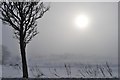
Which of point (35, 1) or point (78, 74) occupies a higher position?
point (35, 1)

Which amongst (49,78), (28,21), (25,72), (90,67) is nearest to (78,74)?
(90,67)

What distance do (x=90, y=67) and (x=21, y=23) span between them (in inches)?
292

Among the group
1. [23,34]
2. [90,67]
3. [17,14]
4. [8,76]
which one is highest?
[17,14]

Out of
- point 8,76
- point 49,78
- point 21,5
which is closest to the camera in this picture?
point 49,78

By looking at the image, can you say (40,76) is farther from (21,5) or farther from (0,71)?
(21,5)

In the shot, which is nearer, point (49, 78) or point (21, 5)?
point (49, 78)

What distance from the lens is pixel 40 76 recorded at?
43.8 ft

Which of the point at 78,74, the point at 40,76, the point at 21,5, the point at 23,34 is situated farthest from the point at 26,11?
the point at 78,74

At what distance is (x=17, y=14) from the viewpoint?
692 inches

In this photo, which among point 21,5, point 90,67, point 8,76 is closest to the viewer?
point 90,67

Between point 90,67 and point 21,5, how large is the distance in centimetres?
788

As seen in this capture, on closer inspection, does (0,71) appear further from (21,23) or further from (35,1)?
(35,1)

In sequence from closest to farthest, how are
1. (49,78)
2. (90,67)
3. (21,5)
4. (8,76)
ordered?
(90,67) → (49,78) → (8,76) → (21,5)

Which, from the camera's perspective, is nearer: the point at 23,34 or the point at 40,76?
the point at 40,76
